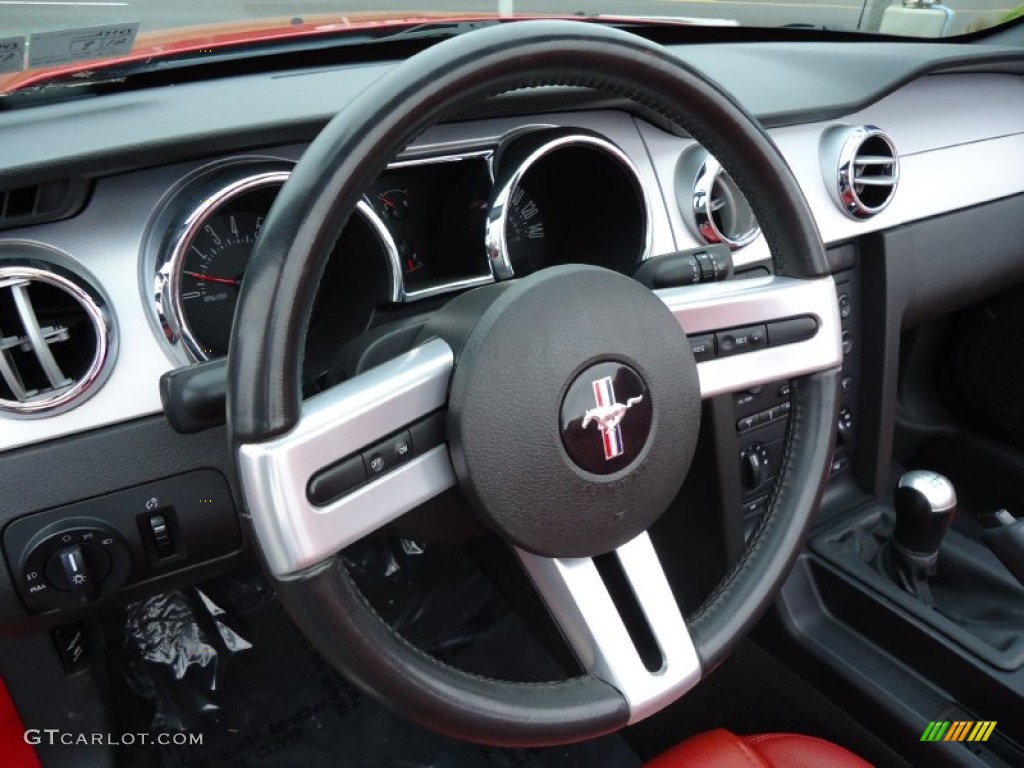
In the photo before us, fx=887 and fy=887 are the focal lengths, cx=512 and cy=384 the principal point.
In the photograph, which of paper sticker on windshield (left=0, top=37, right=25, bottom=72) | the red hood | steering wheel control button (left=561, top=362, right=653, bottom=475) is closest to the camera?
steering wheel control button (left=561, top=362, right=653, bottom=475)

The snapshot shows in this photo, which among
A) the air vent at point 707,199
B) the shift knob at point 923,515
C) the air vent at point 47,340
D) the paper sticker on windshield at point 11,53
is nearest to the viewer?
the air vent at point 47,340

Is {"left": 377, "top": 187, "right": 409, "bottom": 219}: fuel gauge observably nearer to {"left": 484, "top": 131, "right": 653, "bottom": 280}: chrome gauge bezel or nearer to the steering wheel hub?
{"left": 484, "top": 131, "right": 653, "bottom": 280}: chrome gauge bezel

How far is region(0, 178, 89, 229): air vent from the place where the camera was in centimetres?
89

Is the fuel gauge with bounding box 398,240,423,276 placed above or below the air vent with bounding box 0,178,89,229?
below

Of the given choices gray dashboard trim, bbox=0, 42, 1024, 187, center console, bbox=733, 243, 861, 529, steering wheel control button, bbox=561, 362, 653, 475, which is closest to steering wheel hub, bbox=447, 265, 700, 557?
steering wheel control button, bbox=561, 362, 653, 475

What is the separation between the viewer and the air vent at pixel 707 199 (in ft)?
4.14

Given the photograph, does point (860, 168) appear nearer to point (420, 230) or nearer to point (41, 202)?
point (420, 230)

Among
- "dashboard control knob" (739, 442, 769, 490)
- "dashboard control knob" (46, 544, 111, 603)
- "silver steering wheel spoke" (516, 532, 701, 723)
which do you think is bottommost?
"dashboard control knob" (739, 442, 769, 490)

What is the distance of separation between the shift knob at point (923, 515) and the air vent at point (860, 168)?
463mm

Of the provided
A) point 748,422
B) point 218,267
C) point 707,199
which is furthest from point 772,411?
point 218,267

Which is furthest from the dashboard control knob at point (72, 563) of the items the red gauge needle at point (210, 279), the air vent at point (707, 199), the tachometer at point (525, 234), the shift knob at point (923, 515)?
the shift knob at point (923, 515)

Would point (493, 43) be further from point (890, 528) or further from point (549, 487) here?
point (890, 528)

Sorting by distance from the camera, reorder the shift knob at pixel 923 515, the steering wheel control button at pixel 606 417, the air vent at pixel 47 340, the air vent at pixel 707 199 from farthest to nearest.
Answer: the shift knob at pixel 923 515 < the air vent at pixel 707 199 < the air vent at pixel 47 340 < the steering wheel control button at pixel 606 417

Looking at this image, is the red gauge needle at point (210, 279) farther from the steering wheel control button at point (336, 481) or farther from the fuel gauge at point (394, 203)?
the steering wheel control button at point (336, 481)
